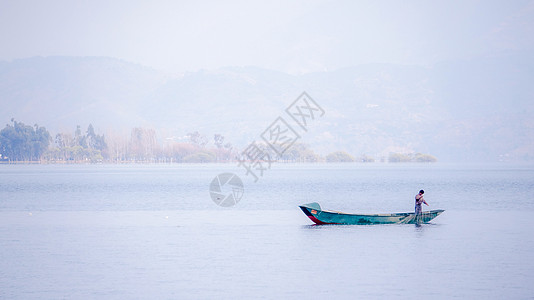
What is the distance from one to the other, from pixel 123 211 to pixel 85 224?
12.7 metres

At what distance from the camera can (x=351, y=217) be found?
48.9 meters

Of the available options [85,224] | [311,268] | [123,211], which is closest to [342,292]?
[311,268]

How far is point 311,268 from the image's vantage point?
3294cm

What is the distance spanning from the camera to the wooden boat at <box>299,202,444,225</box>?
48531 mm

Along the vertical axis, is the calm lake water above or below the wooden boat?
below

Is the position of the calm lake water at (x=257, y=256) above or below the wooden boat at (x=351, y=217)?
below

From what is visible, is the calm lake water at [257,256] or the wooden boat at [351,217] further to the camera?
the wooden boat at [351,217]

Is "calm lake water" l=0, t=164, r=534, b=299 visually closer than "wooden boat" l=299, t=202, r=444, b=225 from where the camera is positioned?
Yes

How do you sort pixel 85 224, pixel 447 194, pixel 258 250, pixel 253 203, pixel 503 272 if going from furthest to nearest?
pixel 447 194 → pixel 253 203 → pixel 85 224 → pixel 258 250 → pixel 503 272

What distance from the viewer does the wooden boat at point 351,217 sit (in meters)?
48.5

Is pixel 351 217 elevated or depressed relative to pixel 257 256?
elevated

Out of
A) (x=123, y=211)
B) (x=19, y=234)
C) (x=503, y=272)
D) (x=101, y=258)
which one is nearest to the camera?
(x=503, y=272)

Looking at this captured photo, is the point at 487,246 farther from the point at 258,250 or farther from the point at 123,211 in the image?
the point at 123,211

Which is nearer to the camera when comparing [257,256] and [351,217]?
[257,256]
